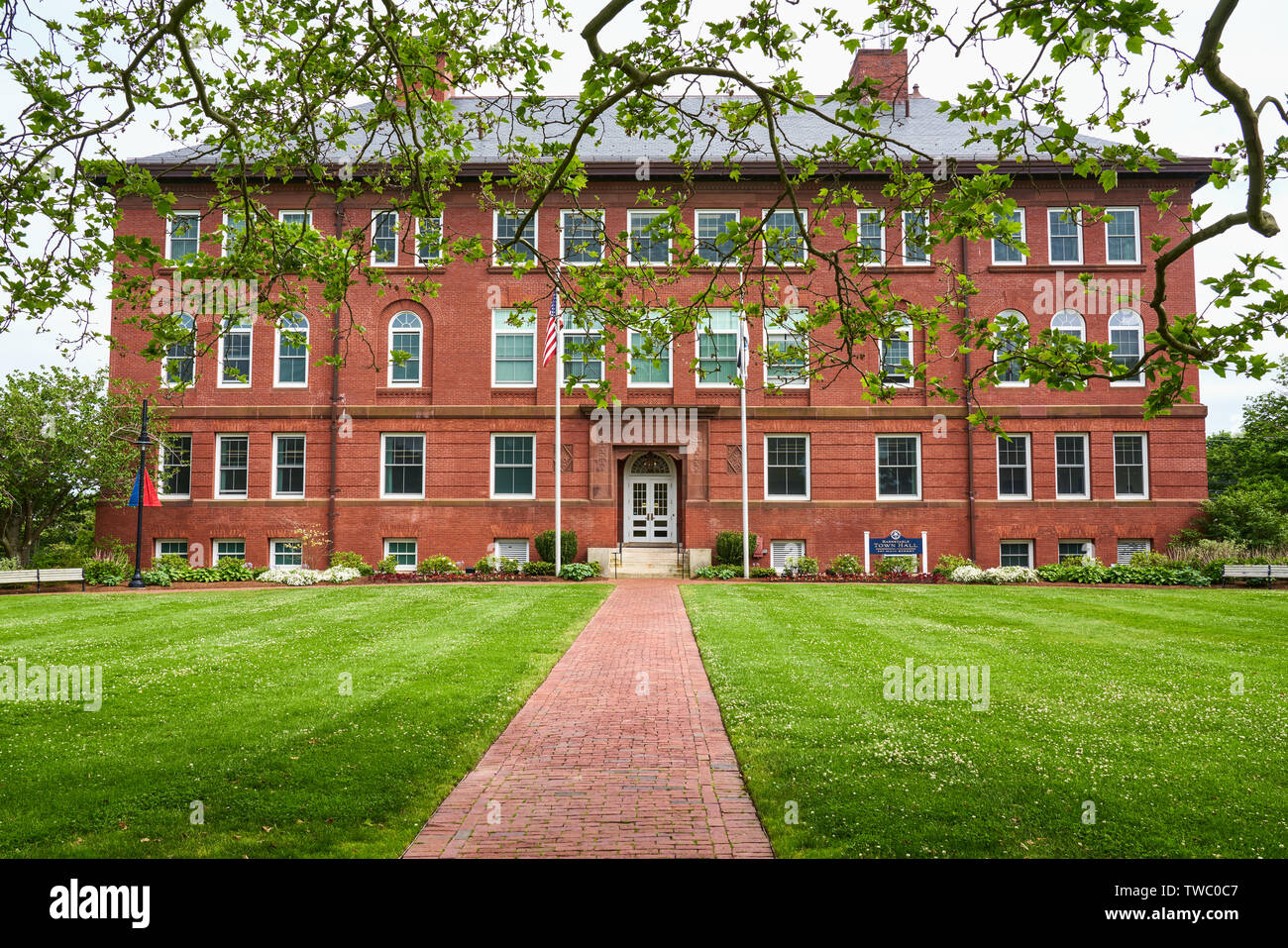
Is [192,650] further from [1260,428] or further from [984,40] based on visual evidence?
[1260,428]

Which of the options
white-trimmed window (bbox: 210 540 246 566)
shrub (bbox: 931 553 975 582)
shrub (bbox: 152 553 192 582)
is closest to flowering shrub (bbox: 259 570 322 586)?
shrub (bbox: 152 553 192 582)

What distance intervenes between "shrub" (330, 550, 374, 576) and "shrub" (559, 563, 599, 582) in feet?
20.9

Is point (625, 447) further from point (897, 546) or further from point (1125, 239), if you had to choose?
point (1125, 239)

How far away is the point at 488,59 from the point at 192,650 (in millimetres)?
9447

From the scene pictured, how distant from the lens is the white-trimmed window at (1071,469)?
26844mm

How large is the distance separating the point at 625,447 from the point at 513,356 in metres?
5.07

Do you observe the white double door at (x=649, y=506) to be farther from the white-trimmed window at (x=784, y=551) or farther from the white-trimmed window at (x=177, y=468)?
the white-trimmed window at (x=177, y=468)

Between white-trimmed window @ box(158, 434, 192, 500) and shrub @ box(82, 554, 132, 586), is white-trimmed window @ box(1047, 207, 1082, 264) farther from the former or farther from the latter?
shrub @ box(82, 554, 132, 586)

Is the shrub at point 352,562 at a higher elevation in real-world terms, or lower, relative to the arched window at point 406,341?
lower

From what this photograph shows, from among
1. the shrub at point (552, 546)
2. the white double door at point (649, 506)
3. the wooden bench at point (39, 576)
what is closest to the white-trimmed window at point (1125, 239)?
the white double door at point (649, 506)

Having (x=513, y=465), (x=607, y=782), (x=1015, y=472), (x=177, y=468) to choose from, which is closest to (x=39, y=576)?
(x=177, y=468)

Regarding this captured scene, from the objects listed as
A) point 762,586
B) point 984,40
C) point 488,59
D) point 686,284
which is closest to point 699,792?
point 984,40

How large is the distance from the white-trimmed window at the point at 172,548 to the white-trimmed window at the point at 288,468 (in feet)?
11.5

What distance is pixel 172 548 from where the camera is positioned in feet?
87.9
